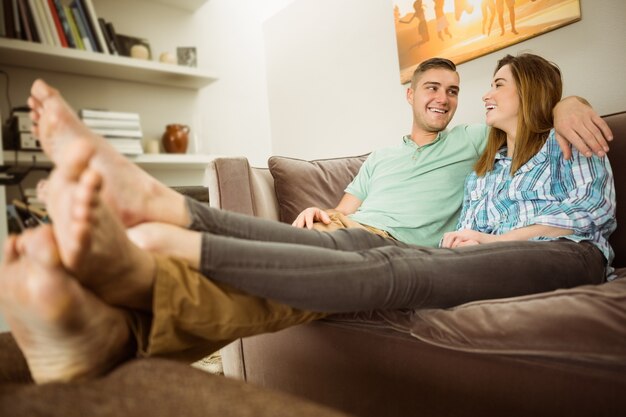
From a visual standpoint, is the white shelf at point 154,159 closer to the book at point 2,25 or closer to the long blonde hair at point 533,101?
the book at point 2,25

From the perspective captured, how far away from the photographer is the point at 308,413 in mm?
433

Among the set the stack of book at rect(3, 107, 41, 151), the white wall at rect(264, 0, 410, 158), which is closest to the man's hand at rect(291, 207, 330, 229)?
the white wall at rect(264, 0, 410, 158)

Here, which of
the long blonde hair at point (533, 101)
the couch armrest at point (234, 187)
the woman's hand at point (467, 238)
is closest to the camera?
the woman's hand at point (467, 238)

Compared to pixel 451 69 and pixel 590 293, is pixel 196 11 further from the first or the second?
pixel 590 293

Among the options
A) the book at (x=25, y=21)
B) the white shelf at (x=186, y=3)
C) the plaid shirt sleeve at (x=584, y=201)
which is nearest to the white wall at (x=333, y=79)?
the white shelf at (x=186, y=3)

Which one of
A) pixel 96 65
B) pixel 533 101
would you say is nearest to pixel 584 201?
pixel 533 101

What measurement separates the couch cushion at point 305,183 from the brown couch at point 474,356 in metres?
0.56

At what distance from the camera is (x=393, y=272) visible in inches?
30.9

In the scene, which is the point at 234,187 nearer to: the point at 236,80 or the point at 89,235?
the point at 89,235

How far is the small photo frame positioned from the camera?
290 centimetres

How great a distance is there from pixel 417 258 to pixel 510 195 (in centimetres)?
63

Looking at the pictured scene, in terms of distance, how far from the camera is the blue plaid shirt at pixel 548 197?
1.10m

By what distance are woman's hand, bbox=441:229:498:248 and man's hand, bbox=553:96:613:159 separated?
0.31 metres

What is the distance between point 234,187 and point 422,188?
2.23 ft
